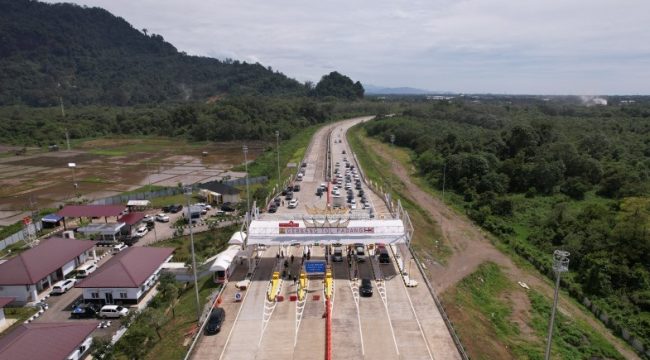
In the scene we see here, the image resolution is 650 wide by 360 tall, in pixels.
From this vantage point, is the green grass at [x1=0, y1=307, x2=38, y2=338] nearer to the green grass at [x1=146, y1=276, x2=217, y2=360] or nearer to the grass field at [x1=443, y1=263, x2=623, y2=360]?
Result: the green grass at [x1=146, y1=276, x2=217, y2=360]

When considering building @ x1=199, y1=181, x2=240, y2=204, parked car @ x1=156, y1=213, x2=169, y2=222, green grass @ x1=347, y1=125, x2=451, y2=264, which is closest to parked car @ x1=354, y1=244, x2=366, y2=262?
green grass @ x1=347, y1=125, x2=451, y2=264

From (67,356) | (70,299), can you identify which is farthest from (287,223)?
(70,299)

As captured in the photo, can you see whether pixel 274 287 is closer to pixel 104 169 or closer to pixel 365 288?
pixel 365 288

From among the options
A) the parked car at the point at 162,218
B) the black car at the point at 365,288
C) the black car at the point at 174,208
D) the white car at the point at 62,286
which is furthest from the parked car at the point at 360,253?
the black car at the point at 174,208

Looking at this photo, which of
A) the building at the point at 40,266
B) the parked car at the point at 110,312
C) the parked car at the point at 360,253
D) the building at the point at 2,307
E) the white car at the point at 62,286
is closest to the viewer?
the building at the point at 2,307

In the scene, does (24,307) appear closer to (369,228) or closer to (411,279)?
(369,228)

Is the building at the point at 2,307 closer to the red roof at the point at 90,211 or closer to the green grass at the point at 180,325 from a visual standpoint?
the green grass at the point at 180,325
